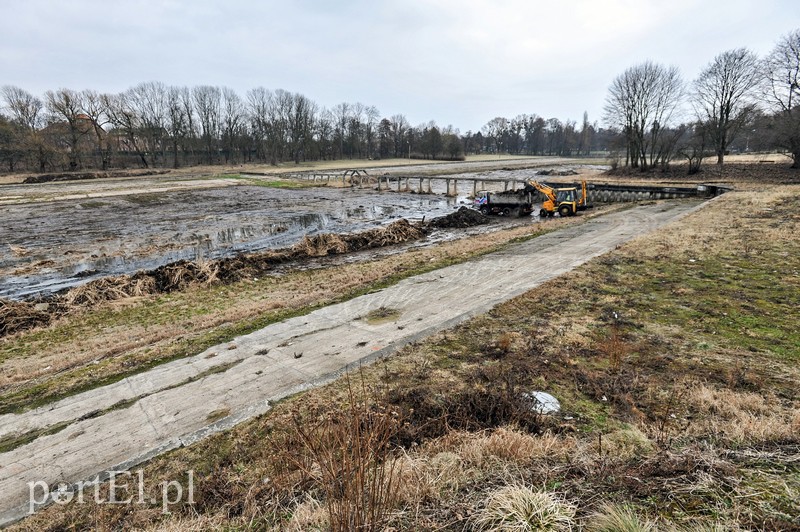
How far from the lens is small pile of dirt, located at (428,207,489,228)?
2411cm

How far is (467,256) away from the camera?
1427 cm

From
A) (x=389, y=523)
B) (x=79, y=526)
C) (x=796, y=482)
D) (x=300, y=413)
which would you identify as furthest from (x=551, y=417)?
(x=79, y=526)

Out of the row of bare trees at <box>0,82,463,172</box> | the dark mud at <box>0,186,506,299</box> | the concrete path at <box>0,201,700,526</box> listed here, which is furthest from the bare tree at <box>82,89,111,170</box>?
the concrete path at <box>0,201,700,526</box>

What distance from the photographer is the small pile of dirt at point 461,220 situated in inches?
949

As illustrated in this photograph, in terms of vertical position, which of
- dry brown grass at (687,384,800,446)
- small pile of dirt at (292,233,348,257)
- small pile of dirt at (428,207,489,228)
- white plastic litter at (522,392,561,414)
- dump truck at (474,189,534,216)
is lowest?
white plastic litter at (522,392,561,414)

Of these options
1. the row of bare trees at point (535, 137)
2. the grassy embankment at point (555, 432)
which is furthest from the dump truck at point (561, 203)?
the row of bare trees at point (535, 137)

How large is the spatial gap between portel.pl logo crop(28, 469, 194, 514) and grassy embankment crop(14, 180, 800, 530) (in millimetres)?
121

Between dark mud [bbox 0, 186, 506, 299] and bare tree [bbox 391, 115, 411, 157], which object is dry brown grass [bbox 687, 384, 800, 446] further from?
bare tree [bbox 391, 115, 411, 157]

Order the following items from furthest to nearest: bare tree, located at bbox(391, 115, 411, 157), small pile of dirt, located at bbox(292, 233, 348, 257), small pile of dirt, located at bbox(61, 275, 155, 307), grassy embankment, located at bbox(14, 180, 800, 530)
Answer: bare tree, located at bbox(391, 115, 411, 157) < small pile of dirt, located at bbox(292, 233, 348, 257) < small pile of dirt, located at bbox(61, 275, 155, 307) < grassy embankment, located at bbox(14, 180, 800, 530)

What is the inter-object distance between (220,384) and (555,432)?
16.3ft

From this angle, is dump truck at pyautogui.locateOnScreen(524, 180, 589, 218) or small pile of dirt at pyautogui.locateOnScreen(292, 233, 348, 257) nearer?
small pile of dirt at pyautogui.locateOnScreen(292, 233, 348, 257)

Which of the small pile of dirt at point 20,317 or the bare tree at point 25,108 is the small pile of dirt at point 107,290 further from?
the bare tree at point 25,108

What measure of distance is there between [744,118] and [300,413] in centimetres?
5347

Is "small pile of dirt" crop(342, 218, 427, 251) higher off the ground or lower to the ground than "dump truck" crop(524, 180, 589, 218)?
lower
